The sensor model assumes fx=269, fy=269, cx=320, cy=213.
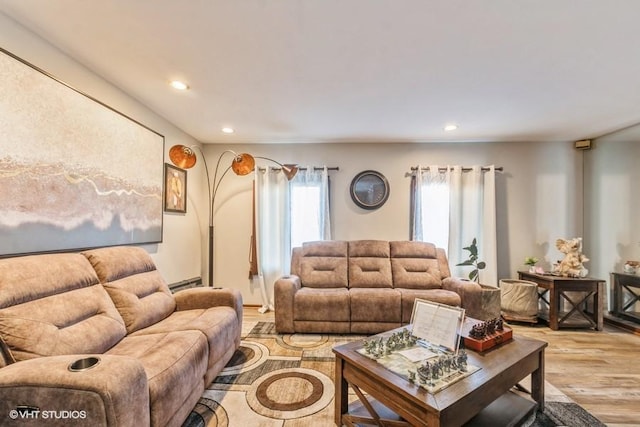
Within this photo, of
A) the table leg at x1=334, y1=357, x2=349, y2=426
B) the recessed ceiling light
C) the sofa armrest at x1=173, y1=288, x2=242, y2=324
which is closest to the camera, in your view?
the table leg at x1=334, y1=357, x2=349, y2=426

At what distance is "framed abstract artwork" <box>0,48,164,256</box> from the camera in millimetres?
1535

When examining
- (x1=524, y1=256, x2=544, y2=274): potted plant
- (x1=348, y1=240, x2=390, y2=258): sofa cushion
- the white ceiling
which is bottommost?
(x1=524, y1=256, x2=544, y2=274): potted plant

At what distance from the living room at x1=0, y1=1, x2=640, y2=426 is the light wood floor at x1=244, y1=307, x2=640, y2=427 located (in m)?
0.95

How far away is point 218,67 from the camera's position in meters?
2.04

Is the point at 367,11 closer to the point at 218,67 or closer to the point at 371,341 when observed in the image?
the point at 218,67

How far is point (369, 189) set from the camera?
3.95 metres

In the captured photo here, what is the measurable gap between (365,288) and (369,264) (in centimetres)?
34

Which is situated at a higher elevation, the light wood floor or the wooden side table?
the wooden side table

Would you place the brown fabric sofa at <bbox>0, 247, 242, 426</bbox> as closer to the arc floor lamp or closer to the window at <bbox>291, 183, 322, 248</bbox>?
the arc floor lamp

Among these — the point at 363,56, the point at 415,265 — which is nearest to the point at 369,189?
the point at 415,265

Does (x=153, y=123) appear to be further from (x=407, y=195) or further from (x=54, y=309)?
(x=407, y=195)

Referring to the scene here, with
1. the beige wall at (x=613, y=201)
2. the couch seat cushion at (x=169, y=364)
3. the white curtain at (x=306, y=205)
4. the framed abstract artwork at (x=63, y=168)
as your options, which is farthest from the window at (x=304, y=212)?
the beige wall at (x=613, y=201)

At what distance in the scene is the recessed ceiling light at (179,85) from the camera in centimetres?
226

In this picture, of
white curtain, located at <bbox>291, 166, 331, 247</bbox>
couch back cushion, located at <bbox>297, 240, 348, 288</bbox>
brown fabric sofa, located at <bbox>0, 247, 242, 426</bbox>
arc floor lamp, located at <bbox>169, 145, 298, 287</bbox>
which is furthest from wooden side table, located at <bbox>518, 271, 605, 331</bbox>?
brown fabric sofa, located at <bbox>0, 247, 242, 426</bbox>
